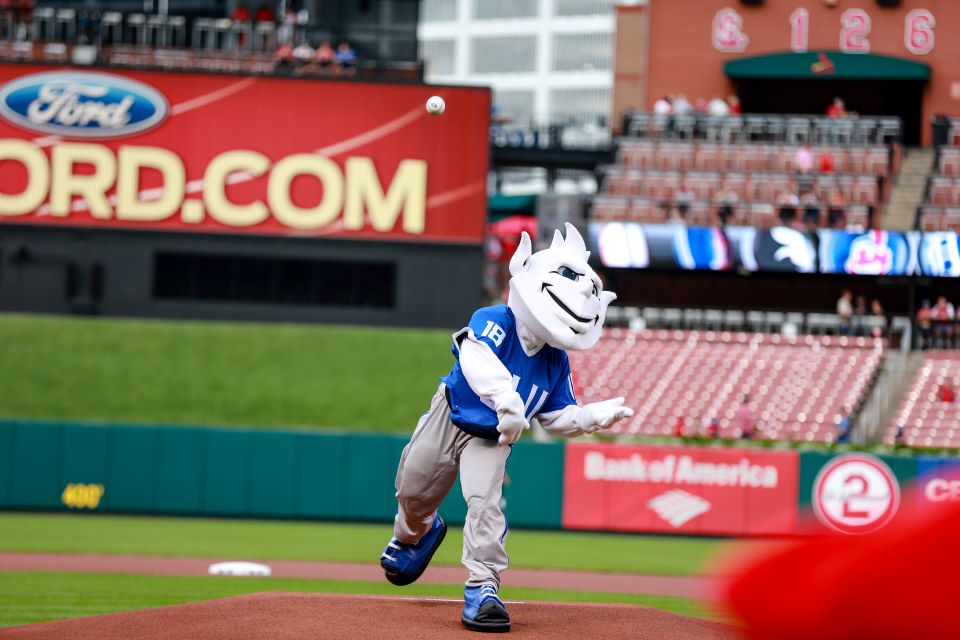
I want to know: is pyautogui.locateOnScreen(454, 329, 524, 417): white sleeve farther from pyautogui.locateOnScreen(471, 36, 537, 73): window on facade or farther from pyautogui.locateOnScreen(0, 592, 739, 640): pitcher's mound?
pyautogui.locateOnScreen(471, 36, 537, 73): window on facade

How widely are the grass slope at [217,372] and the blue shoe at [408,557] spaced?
55.2 feet

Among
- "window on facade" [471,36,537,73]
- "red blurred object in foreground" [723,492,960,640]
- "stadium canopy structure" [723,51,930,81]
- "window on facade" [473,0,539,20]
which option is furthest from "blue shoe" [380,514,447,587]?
"window on facade" [473,0,539,20]

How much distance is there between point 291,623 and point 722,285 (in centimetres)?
2671

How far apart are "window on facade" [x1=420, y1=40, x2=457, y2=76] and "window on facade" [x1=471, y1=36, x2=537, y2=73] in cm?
100

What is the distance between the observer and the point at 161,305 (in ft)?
93.2

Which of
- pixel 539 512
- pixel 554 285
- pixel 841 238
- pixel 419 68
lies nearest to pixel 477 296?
pixel 419 68

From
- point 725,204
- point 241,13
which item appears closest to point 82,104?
point 241,13

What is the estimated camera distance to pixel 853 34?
36.6m

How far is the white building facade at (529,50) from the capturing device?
6028 cm

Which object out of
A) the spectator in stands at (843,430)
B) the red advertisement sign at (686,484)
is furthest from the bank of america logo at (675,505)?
the spectator in stands at (843,430)

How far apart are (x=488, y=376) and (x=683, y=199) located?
2306 cm

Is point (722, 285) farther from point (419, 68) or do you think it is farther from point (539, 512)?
point (539, 512)

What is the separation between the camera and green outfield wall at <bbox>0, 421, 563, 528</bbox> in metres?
18.6

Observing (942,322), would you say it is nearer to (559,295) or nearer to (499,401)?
(559,295)
